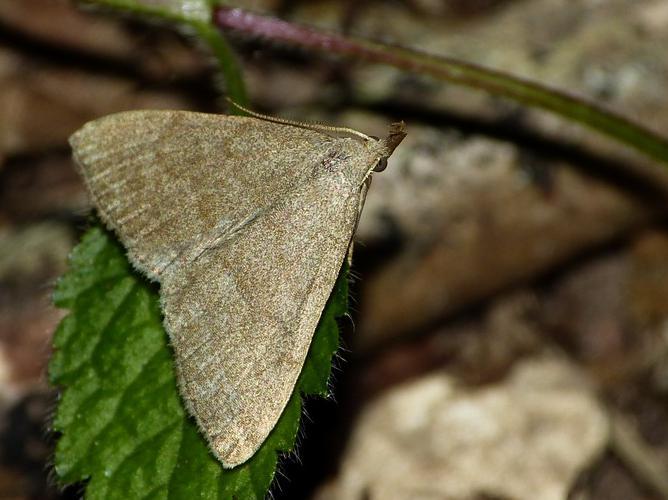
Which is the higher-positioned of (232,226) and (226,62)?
(226,62)

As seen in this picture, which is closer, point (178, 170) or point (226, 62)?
point (178, 170)

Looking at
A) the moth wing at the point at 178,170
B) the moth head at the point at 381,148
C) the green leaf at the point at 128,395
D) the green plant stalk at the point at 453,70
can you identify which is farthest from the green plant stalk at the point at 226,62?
the green leaf at the point at 128,395

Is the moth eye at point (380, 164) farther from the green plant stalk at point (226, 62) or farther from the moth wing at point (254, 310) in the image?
the green plant stalk at point (226, 62)

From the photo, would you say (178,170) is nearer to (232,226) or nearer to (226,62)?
(232,226)

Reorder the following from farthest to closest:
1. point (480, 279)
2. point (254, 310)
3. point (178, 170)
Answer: point (480, 279), point (178, 170), point (254, 310)

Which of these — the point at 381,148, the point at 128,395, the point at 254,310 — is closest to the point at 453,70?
the point at 381,148

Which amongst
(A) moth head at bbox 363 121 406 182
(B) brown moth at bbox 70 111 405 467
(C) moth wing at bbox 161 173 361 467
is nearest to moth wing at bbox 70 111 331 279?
(B) brown moth at bbox 70 111 405 467

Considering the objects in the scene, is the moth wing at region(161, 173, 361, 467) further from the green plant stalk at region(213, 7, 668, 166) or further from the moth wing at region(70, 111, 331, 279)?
the green plant stalk at region(213, 7, 668, 166)

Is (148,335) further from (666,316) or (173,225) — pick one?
(666,316)
